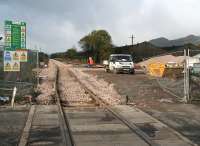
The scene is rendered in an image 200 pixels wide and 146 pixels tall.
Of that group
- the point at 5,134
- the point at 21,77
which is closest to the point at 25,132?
the point at 5,134

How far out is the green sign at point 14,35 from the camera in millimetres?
24250

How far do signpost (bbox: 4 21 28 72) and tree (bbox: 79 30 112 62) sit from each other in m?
102

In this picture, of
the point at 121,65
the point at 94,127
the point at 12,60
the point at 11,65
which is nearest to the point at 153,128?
the point at 94,127

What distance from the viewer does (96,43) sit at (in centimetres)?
13988

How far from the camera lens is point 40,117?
1656 cm

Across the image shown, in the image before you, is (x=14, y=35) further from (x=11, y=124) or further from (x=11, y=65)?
(x=11, y=124)

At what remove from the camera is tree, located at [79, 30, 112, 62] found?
131 meters

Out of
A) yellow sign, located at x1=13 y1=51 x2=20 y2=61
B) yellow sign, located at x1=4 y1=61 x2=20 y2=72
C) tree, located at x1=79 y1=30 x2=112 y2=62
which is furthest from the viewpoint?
tree, located at x1=79 y1=30 x2=112 y2=62

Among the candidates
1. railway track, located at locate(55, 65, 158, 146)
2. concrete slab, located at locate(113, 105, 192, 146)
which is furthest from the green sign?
concrete slab, located at locate(113, 105, 192, 146)

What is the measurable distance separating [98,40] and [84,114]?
4878 inches

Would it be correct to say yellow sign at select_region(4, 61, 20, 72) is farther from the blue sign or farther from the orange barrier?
the orange barrier

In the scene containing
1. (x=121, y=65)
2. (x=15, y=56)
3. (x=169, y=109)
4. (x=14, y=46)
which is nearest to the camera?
(x=169, y=109)

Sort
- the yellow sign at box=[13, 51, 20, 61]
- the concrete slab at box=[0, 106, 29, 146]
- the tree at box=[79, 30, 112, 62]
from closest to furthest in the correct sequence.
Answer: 1. the concrete slab at box=[0, 106, 29, 146]
2. the yellow sign at box=[13, 51, 20, 61]
3. the tree at box=[79, 30, 112, 62]

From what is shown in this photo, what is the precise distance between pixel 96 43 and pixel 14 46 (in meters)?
116
